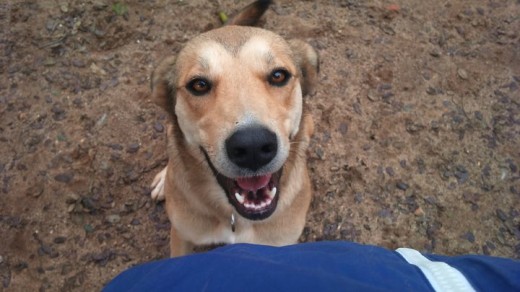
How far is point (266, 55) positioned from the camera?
2.09 m

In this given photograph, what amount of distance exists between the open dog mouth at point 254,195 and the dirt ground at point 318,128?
1.04 meters

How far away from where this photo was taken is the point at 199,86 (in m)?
2.07

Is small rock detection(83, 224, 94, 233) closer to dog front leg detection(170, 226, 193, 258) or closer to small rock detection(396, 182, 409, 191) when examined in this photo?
dog front leg detection(170, 226, 193, 258)

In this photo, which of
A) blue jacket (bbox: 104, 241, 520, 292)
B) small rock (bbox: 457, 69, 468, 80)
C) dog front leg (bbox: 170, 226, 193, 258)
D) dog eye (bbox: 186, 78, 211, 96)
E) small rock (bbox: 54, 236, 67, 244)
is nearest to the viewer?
blue jacket (bbox: 104, 241, 520, 292)

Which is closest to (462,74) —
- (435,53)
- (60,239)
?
(435,53)

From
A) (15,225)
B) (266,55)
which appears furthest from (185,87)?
(15,225)

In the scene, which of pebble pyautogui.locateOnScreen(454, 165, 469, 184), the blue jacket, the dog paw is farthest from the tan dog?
pebble pyautogui.locateOnScreen(454, 165, 469, 184)

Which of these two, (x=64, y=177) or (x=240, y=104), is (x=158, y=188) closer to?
(x=64, y=177)

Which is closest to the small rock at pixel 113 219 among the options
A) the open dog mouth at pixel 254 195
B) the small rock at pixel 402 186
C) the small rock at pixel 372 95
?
the open dog mouth at pixel 254 195

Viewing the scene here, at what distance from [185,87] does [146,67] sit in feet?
5.42

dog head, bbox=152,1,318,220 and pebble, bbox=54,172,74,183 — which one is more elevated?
dog head, bbox=152,1,318,220

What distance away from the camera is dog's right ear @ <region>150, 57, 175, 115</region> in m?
2.37

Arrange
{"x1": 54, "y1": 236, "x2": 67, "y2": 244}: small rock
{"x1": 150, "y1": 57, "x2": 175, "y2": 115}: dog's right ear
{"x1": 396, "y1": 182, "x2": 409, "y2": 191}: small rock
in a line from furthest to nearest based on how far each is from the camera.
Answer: {"x1": 396, "y1": 182, "x2": 409, "y2": 191}: small rock
{"x1": 54, "y1": 236, "x2": 67, "y2": 244}: small rock
{"x1": 150, "y1": 57, "x2": 175, "y2": 115}: dog's right ear

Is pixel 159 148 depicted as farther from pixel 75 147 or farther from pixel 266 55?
pixel 266 55
